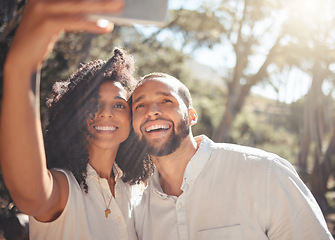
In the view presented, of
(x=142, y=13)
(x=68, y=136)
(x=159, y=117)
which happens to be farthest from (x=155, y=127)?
(x=142, y=13)

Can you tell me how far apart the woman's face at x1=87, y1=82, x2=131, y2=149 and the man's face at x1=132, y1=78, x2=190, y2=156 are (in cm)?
11

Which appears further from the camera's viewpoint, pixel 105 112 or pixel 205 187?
pixel 105 112

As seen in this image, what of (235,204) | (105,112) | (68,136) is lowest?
(235,204)

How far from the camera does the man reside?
2207mm

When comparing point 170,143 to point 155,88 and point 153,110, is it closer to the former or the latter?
point 153,110

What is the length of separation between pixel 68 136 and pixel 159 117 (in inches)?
31.9

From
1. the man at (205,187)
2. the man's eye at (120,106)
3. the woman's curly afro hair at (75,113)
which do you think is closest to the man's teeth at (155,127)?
the man at (205,187)

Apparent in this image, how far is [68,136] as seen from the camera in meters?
2.67

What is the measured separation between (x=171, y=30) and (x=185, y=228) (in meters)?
10.4

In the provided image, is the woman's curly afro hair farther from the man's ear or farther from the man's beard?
the man's ear

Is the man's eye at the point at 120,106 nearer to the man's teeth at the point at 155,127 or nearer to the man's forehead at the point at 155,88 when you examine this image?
the man's forehead at the point at 155,88

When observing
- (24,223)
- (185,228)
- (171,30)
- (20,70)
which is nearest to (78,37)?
(171,30)

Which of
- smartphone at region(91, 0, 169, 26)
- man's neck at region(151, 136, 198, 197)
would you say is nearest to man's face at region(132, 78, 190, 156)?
man's neck at region(151, 136, 198, 197)

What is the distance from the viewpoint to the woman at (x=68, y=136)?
3.34 ft
